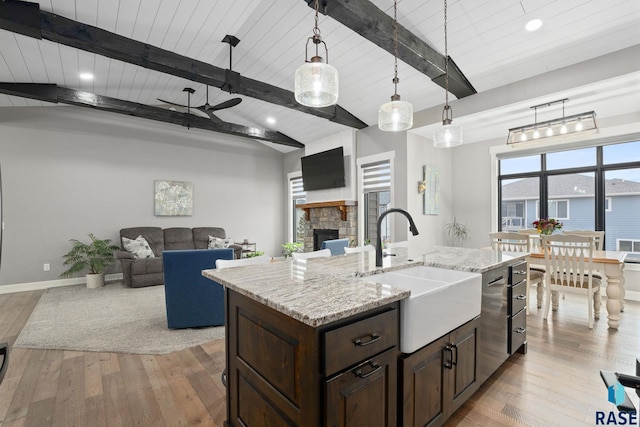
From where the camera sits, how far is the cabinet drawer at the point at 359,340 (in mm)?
1090

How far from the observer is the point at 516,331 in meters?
2.45

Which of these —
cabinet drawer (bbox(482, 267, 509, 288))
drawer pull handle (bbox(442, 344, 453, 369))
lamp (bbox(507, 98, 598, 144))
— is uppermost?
lamp (bbox(507, 98, 598, 144))

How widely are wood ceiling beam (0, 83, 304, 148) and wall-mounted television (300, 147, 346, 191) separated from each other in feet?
3.44

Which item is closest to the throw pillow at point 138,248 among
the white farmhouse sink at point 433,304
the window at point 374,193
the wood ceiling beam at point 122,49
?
the wood ceiling beam at point 122,49

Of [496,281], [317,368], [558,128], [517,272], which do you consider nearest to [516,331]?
[517,272]

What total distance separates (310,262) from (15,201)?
228 inches

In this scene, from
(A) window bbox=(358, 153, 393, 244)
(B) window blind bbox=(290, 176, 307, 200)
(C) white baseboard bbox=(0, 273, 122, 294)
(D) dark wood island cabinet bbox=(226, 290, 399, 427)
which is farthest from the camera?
(B) window blind bbox=(290, 176, 307, 200)

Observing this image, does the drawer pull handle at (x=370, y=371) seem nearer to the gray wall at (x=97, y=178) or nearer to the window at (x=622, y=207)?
the window at (x=622, y=207)

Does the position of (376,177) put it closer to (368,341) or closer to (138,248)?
(138,248)

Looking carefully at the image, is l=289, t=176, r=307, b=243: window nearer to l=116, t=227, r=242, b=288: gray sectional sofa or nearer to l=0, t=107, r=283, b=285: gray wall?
l=0, t=107, r=283, b=285: gray wall

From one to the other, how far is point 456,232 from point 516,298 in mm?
3722

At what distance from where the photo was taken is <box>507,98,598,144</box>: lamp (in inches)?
141

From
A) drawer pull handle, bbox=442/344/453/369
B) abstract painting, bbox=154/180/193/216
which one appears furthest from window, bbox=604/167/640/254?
abstract painting, bbox=154/180/193/216

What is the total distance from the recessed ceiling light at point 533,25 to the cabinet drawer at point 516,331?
2812mm
